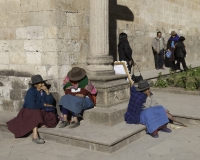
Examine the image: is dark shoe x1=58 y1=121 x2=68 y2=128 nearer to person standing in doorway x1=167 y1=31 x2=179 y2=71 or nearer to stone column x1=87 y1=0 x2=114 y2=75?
stone column x1=87 y1=0 x2=114 y2=75

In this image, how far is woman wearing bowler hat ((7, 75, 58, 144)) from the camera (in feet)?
18.3

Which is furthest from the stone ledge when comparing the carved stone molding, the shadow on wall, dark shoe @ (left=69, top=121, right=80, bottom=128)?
dark shoe @ (left=69, top=121, right=80, bottom=128)

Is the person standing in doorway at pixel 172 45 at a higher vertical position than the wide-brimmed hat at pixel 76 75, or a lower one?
higher

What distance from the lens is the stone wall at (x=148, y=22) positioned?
10828 millimetres

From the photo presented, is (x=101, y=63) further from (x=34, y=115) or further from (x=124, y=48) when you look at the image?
(x=124, y=48)

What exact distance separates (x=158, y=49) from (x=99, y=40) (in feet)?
22.3

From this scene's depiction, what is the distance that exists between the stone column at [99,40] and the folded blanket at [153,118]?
1.34m

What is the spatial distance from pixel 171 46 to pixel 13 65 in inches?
319

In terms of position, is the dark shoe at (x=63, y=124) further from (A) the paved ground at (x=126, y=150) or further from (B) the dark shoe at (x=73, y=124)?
(A) the paved ground at (x=126, y=150)

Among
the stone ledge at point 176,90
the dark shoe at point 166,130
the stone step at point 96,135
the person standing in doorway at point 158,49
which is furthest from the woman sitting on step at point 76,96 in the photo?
the person standing in doorway at point 158,49

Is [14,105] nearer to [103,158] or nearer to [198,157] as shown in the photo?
[103,158]

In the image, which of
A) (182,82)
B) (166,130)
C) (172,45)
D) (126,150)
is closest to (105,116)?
(126,150)

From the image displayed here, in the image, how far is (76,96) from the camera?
582 centimetres

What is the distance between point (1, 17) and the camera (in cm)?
711
